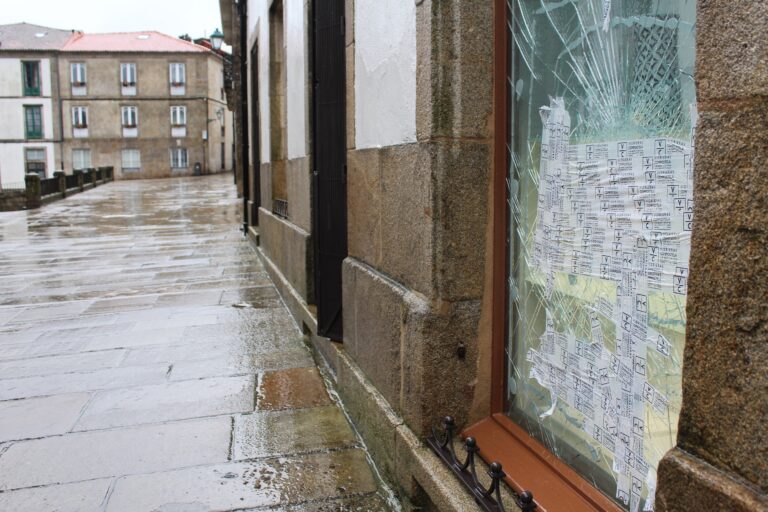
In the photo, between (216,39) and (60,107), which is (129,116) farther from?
(216,39)

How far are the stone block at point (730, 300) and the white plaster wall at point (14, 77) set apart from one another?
54743mm

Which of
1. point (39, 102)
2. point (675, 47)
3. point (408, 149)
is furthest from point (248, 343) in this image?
point (39, 102)

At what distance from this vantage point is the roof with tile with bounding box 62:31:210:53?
161 feet

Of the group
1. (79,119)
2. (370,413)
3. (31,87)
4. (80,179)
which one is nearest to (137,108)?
(79,119)

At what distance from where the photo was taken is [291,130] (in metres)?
6.43

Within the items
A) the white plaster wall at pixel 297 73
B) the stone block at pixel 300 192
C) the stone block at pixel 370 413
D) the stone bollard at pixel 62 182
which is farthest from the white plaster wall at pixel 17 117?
the stone block at pixel 370 413

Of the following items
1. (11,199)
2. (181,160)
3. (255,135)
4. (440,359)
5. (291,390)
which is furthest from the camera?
(181,160)

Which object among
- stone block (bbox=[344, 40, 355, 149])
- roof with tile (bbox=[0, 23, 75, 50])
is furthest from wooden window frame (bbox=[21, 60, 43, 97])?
stone block (bbox=[344, 40, 355, 149])

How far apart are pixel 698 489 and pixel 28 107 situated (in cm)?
5591

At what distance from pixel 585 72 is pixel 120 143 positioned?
5116 centimetres

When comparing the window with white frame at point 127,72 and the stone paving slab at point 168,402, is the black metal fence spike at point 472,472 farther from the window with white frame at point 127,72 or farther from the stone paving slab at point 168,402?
the window with white frame at point 127,72

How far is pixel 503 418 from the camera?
2.67 m

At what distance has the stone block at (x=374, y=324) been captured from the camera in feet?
9.80

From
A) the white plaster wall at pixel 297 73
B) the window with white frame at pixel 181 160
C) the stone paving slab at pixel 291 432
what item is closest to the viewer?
the stone paving slab at pixel 291 432
